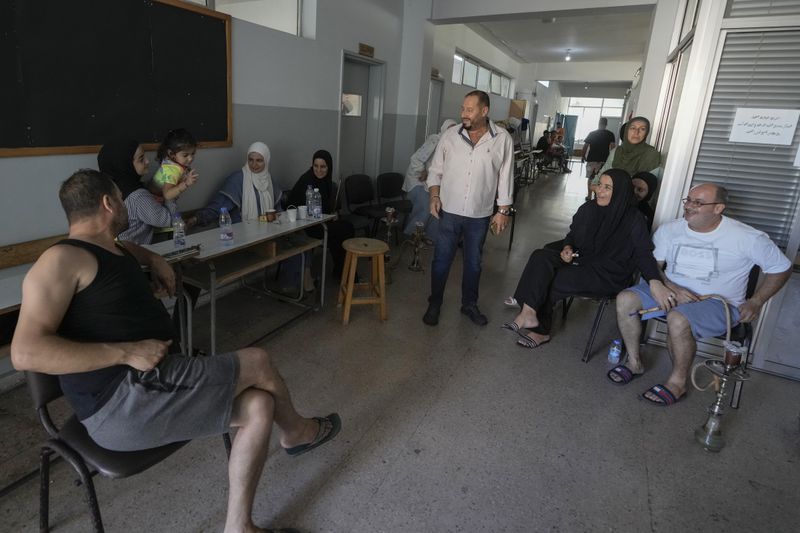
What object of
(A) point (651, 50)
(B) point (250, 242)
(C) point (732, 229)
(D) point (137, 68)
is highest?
(A) point (651, 50)

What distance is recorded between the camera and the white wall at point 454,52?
7.19 meters

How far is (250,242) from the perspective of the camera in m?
2.54

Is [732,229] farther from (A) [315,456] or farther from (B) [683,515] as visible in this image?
(A) [315,456]

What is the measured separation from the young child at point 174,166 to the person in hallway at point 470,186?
1508mm

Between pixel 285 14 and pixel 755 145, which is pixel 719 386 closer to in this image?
pixel 755 145

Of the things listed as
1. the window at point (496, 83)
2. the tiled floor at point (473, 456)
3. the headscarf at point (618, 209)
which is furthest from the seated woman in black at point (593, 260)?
the window at point (496, 83)

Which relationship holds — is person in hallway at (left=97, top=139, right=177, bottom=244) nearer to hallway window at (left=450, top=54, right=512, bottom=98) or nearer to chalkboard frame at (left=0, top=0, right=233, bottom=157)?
chalkboard frame at (left=0, top=0, right=233, bottom=157)

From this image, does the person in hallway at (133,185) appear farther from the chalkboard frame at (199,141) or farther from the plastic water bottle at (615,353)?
the plastic water bottle at (615,353)

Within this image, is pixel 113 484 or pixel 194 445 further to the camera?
pixel 194 445

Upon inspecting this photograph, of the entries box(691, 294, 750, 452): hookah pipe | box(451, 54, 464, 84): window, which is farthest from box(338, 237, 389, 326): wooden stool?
box(451, 54, 464, 84): window

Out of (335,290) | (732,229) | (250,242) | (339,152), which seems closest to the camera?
(732,229)

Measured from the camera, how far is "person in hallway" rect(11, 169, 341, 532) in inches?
45.3

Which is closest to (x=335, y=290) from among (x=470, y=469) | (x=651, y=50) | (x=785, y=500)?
(x=470, y=469)

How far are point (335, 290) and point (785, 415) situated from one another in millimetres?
2927
